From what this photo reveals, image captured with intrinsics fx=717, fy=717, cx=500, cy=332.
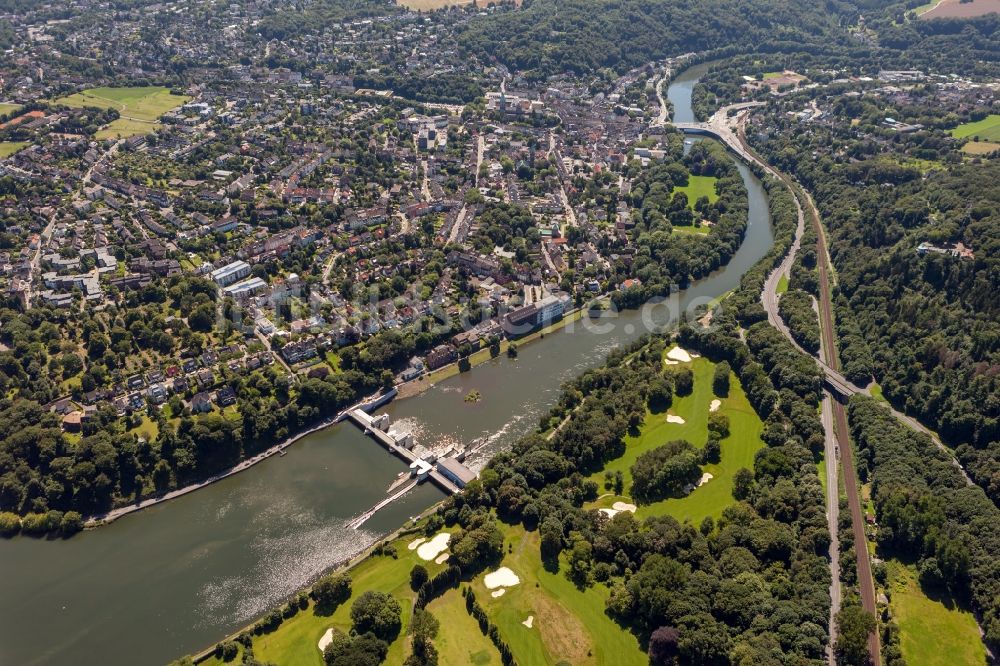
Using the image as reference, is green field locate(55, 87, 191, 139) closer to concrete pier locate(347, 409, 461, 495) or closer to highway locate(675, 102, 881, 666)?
concrete pier locate(347, 409, 461, 495)

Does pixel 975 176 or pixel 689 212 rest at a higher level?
pixel 975 176

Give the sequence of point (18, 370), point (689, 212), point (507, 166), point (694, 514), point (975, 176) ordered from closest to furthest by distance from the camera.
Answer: point (694, 514)
point (18, 370)
point (975, 176)
point (689, 212)
point (507, 166)

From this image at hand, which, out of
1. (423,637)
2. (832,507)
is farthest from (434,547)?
(832,507)

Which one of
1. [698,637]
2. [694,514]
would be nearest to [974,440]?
[694,514]

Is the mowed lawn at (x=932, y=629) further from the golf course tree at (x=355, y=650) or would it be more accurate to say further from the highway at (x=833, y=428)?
the golf course tree at (x=355, y=650)

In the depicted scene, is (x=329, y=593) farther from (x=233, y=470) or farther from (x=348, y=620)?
(x=233, y=470)

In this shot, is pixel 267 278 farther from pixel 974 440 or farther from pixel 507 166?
pixel 974 440

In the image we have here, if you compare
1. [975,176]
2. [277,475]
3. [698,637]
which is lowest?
[277,475]
